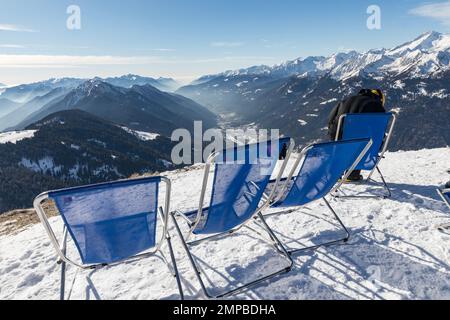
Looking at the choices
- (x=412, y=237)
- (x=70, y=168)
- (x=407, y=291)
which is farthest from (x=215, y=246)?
(x=70, y=168)

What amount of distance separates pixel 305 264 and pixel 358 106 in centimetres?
437

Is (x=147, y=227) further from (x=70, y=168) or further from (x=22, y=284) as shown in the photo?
(x=70, y=168)

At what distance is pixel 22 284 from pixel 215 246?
2.73m

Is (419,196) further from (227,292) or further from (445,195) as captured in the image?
(227,292)

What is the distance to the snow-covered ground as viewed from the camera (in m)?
4.00

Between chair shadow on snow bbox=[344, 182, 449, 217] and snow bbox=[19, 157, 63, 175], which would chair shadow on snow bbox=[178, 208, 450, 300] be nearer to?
chair shadow on snow bbox=[344, 182, 449, 217]

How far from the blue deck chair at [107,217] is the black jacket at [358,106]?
17.2 ft

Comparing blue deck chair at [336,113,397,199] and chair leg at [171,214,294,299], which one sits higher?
blue deck chair at [336,113,397,199]

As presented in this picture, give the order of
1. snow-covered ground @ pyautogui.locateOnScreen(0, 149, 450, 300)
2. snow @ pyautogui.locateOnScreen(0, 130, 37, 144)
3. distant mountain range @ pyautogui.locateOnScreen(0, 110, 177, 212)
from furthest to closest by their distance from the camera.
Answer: snow @ pyautogui.locateOnScreen(0, 130, 37, 144)
distant mountain range @ pyautogui.locateOnScreen(0, 110, 177, 212)
snow-covered ground @ pyautogui.locateOnScreen(0, 149, 450, 300)

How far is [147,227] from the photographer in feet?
12.4

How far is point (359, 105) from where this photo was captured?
24.4 ft

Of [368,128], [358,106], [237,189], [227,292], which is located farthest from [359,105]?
[227,292]

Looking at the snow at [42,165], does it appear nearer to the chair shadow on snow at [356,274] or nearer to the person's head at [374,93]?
the person's head at [374,93]

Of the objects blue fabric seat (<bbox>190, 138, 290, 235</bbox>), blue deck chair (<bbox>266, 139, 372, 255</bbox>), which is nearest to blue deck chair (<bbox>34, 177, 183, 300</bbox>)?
blue fabric seat (<bbox>190, 138, 290, 235</bbox>)
